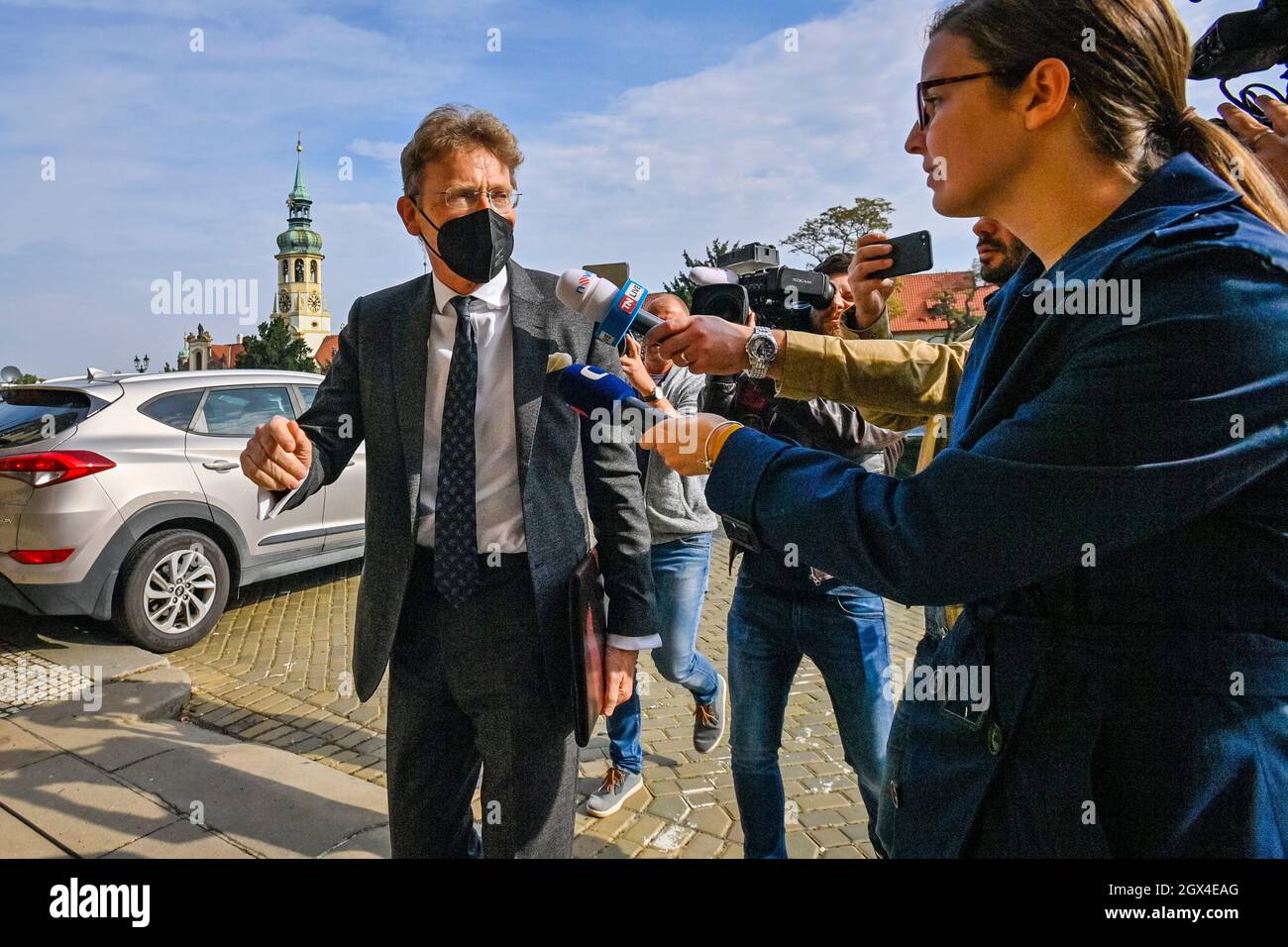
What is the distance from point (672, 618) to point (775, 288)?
1.80 m

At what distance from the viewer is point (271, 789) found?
3539 mm

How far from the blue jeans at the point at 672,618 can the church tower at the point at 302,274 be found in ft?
323

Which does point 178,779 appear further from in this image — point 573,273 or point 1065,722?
point 1065,722

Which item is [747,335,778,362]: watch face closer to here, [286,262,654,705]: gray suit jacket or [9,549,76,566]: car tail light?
[286,262,654,705]: gray suit jacket

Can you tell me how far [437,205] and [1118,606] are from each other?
6.37 feet

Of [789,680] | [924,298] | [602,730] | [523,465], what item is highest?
[924,298]

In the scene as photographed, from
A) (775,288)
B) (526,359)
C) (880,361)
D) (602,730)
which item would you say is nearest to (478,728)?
(526,359)

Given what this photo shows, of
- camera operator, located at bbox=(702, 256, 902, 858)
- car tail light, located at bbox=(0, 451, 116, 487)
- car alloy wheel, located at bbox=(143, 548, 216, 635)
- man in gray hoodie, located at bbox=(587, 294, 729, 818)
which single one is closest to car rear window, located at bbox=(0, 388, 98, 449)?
car tail light, located at bbox=(0, 451, 116, 487)

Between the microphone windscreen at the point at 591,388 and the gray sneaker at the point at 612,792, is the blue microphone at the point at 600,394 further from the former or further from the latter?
the gray sneaker at the point at 612,792

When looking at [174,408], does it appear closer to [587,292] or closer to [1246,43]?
[587,292]

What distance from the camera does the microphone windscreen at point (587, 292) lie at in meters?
1.95

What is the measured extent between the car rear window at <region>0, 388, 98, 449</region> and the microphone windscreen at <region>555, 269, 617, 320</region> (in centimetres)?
475

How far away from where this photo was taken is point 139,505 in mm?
5344
